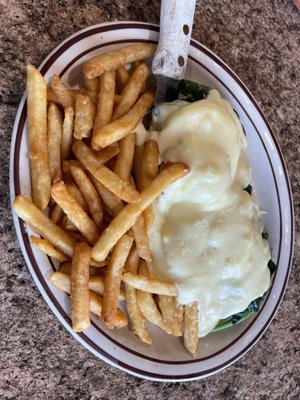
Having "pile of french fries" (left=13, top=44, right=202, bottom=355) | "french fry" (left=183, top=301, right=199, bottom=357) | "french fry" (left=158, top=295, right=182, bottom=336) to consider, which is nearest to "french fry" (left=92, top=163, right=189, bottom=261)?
"pile of french fries" (left=13, top=44, right=202, bottom=355)

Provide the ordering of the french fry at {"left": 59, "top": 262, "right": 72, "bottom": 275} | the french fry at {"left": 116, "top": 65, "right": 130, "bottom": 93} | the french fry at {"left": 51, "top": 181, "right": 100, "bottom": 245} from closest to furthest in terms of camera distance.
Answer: the french fry at {"left": 51, "top": 181, "right": 100, "bottom": 245}, the french fry at {"left": 59, "top": 262, "right": 72, "bottom": 275}, the french fry at {"left": 116, "top": 65, "right": 130, "bottom": 93}

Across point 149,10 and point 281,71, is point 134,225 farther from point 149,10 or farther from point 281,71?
point 281,71

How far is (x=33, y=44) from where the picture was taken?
148 centimetres

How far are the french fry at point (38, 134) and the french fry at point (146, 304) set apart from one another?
318mm

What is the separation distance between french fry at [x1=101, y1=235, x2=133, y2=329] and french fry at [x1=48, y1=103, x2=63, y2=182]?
Result: 0.22 m

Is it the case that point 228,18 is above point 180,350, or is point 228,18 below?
above

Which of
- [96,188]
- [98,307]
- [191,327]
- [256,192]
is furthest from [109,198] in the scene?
[256,192]

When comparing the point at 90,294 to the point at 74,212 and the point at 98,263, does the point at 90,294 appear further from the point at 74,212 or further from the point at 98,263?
the point at 74,212

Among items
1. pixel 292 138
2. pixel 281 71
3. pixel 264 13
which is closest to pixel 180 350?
pixel 292 138

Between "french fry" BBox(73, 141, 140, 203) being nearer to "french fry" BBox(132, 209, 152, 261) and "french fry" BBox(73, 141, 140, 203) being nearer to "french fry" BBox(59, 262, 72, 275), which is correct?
"french fry" BBox(132, 209, 152, 261)

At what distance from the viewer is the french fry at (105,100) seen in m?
1.32

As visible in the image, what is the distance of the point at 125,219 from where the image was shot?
1260mm

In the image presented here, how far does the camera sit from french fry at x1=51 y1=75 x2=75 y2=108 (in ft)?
4.22

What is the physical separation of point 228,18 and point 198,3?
0.44 ft
